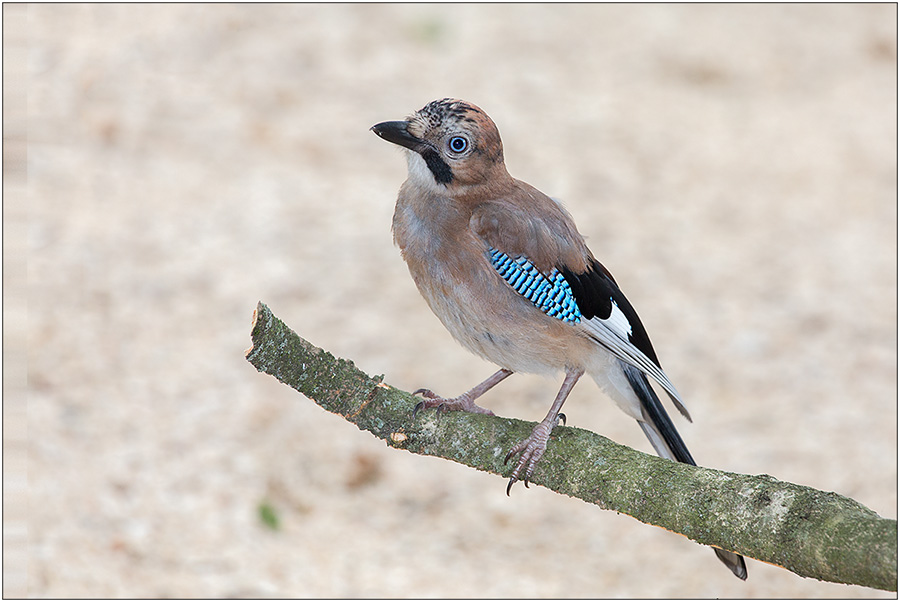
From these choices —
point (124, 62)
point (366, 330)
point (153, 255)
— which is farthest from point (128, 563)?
point (124, 62)

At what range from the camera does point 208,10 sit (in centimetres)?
1147

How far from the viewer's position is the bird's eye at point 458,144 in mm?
3666

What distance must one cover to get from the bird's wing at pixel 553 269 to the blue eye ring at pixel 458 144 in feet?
0.76

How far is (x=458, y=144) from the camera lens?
3.68 meters

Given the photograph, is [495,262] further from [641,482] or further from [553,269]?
[641,482]

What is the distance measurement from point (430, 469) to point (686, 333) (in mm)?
2613

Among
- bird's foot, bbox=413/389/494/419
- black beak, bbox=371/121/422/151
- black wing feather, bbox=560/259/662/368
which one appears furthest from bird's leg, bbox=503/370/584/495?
black beak, bbox=371/121/422/151

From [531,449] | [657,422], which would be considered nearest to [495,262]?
[531,449]

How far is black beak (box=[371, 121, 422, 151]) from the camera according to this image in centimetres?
357

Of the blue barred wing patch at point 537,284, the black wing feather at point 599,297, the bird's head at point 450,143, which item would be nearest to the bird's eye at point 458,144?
the bird's head at point 450,143

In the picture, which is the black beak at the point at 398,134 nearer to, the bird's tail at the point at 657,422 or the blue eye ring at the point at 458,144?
the blue eye ring at the point at 458,144

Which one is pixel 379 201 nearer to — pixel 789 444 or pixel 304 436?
pixel 304 436

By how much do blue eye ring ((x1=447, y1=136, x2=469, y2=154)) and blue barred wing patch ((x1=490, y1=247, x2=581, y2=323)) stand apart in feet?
1.22

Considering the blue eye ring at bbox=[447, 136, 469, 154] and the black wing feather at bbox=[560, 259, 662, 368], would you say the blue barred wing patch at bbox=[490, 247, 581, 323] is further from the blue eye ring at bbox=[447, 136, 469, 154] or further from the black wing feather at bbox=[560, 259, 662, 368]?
the blue eye ring at bbox=[447, 136, 469, 154]
